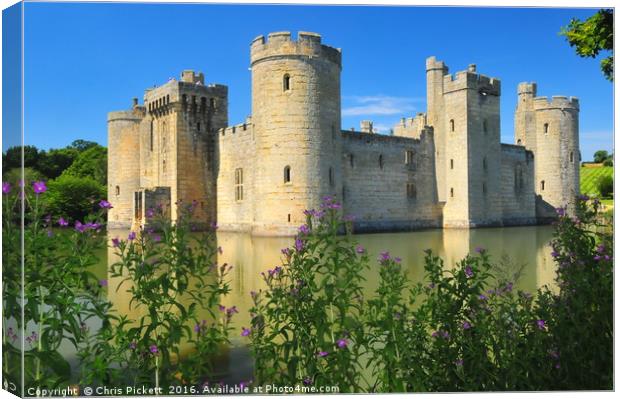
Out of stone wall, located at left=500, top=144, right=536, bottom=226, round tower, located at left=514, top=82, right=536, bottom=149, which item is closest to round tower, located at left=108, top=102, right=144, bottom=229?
stone wall, located at left=500, top=144, right=536, bottom=226

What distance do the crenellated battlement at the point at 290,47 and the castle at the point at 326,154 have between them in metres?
0.05

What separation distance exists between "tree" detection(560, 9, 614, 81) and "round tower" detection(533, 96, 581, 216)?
25.4 meters

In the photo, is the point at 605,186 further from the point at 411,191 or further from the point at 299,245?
the point at 411,191

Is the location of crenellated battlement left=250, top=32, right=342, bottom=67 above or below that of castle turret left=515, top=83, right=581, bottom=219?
above

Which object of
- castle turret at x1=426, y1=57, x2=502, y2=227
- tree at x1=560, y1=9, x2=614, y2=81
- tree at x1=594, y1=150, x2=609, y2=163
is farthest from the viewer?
castle turret at x1=426, y1=57, x2=502, y2=227

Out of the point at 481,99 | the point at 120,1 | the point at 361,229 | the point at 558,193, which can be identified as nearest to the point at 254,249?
the point at 361,229

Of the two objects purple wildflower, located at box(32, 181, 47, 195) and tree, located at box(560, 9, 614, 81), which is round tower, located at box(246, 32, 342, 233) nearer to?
tree, located at box(560, 9, 614, 81)

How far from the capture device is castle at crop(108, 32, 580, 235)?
20.4 meters

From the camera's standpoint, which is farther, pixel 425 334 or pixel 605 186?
pixel 605 186

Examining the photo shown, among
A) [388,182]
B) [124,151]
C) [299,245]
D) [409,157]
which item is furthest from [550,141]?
[299,245]

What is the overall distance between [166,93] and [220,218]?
19.7 ft

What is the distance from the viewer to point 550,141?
30.1 m

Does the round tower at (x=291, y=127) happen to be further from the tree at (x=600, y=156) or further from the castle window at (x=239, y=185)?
the tree at (x=600, y=156)

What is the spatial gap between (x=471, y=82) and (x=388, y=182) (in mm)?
6077
